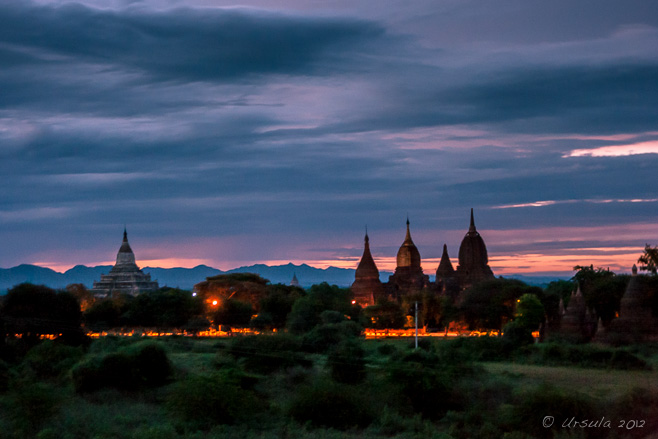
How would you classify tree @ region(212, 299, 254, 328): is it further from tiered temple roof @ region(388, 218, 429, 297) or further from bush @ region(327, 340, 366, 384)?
tiered temple roof @ region(388, 218, 429, 297)

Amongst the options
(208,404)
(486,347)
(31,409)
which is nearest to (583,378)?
(486,347)

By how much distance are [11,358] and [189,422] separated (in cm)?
2073

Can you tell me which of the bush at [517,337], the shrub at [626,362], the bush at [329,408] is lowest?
the bush at [329,408]

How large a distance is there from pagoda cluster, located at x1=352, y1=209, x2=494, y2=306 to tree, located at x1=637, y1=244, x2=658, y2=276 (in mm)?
41594

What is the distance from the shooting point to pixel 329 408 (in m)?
29.2

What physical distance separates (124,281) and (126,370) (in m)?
91.4

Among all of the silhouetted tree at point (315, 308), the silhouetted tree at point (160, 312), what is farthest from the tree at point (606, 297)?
the silhouetted tree at point (160, 312)

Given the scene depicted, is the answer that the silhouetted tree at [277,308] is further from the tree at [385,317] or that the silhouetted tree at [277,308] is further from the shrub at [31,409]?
the shrub at [31,409]

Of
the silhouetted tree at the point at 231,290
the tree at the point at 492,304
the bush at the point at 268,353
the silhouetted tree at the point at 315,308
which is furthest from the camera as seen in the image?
the silhouetted tree at the point at 231,290

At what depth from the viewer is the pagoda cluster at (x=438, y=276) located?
4638 inches

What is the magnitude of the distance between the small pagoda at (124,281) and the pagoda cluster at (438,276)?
104ft

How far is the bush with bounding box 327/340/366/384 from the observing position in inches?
1439

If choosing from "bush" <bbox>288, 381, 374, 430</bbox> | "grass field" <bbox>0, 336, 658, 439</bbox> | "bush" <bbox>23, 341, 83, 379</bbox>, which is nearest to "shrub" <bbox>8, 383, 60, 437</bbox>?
"grass field" <bbox>0, 336, 658, 439</bbox>

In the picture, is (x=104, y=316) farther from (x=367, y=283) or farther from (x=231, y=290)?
(x=367, y=283)
